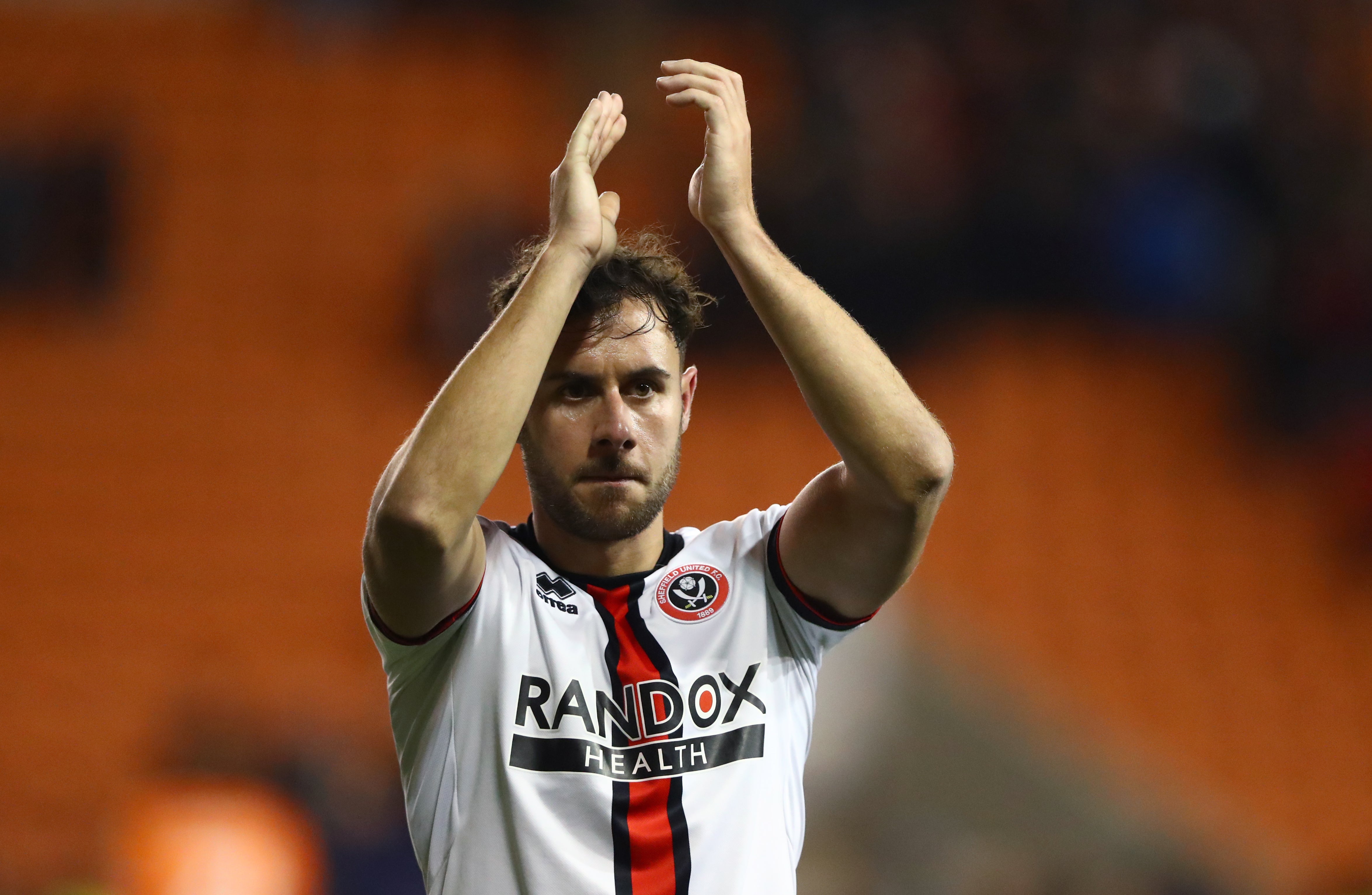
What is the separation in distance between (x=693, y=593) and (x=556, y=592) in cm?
26

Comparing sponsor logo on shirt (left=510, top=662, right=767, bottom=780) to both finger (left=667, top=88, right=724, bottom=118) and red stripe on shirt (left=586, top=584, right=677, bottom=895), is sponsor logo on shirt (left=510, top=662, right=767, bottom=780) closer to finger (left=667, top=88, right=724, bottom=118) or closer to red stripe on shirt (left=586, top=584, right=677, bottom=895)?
red stripe on shirt (left=586, top=584, right=677, bottom=895)

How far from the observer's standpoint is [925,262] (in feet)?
29.0

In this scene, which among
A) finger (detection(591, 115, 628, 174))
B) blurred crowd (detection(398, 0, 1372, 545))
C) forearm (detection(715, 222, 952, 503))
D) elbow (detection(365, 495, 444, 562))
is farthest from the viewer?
blurred crowd (detection(398, 0, 1372, 545))

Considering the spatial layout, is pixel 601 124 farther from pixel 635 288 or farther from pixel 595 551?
pixel 595 551

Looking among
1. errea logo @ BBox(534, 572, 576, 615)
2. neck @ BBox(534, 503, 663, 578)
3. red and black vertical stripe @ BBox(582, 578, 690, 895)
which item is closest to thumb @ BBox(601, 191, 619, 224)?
neck @ BBox(534, 503, 663, 578)

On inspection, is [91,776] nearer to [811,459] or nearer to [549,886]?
[811,459]

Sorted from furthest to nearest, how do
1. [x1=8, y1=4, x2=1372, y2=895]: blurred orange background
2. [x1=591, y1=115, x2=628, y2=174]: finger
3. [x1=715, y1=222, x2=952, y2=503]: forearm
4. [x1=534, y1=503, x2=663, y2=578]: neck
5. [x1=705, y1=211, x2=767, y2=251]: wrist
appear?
[x1=8, y1=4, x2=1372, y2=895]: blurred orange background, [x1=534, y1=503, x2=663, y2=578]: neck, [x1=591, y1=115, x2=628, y2=174]: finger, [x1=705, y1=211, x2=767, y2=251]: wrist, [x1=715, y1=222, x2=952, y2=503]: forearm

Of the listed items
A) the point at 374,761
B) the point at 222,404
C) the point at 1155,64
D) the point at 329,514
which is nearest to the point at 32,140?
the point at 222,404

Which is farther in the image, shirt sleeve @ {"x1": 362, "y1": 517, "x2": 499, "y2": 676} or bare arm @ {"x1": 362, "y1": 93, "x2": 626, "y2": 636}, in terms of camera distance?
shirt sleeve @ {"x1": 362, "y1": 517, "x2": 499, "y2": 676}

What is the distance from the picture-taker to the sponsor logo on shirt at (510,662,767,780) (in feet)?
7.88

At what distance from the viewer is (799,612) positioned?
2570mm

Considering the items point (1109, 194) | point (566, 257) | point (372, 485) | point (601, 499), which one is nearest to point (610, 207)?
point (566, 257)

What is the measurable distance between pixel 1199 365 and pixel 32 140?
26.5 ft

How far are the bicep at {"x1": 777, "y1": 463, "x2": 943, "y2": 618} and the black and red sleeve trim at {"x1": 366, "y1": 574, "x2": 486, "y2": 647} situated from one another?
0.62 metres
